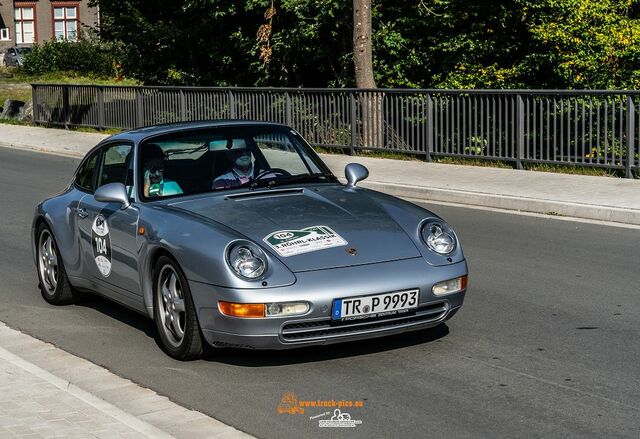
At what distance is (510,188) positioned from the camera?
624 inches

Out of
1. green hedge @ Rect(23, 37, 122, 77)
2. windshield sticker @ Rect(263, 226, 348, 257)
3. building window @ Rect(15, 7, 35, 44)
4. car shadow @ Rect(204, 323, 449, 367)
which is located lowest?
car shadow @ Rect(204, 323, 449, 367)

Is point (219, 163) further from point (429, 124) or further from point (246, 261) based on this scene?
point (429, 124)

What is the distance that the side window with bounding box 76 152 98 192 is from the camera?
887cm

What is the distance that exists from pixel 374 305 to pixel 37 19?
80.0 m

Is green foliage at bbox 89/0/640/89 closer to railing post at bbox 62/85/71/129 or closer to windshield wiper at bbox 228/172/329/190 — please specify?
railing post at bbox 62/85/71/129

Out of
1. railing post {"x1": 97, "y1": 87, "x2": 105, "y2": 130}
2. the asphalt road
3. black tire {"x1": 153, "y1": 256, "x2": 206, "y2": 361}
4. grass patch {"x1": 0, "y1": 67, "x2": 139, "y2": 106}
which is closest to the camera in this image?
the asphalt road

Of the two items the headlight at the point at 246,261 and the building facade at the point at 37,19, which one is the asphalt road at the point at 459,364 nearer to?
the headlight at the point at 246,261

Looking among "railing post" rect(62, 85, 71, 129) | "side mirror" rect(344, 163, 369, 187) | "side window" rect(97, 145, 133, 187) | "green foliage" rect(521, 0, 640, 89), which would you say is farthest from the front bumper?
"railing post" rect(62, 85, 71, 129)

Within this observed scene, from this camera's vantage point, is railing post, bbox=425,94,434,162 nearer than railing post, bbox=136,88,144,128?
Yes

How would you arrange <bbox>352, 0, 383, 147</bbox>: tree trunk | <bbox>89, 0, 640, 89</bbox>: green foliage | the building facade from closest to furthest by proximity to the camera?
Answer: 1. <bbox>352, 0, 383, 147</bbox>: tree trunk
2. <bbox>89, 0, 640, 89</bbox>: green foliage
3. the building facade

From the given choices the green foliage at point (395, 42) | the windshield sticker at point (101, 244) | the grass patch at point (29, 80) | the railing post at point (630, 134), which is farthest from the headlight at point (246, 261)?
the grass patch at point (29, 80)

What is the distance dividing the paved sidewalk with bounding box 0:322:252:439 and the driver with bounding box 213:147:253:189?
1570mm

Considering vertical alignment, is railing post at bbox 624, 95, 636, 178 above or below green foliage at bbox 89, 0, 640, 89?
below

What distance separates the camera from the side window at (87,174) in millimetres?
8867
